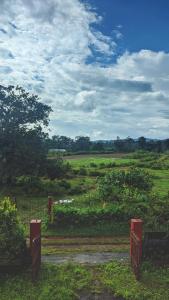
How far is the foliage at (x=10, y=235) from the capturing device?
13070 mm

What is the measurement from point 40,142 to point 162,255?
21.2 m

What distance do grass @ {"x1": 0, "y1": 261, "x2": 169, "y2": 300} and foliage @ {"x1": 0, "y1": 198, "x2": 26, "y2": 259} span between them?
27.4 inches

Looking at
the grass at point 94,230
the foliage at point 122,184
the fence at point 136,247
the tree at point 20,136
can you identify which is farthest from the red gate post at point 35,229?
the tree at point 20,136

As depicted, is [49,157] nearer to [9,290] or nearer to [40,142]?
[40,142]

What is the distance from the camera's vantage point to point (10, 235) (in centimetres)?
1319

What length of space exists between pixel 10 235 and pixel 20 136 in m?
20.1

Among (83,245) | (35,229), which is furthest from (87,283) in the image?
(83,245)

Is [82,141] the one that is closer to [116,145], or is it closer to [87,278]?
[116,145]

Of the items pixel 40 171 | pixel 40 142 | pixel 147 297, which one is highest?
pixel 40 142

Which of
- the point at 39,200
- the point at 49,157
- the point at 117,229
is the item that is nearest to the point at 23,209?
the point at 39,200

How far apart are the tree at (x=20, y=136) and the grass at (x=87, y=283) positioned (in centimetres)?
1925

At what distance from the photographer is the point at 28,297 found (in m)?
11.5

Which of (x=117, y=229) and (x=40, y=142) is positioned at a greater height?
(x=40, y=142)

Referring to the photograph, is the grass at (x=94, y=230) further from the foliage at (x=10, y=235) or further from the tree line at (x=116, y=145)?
the tree line at (x=116, y=145)
